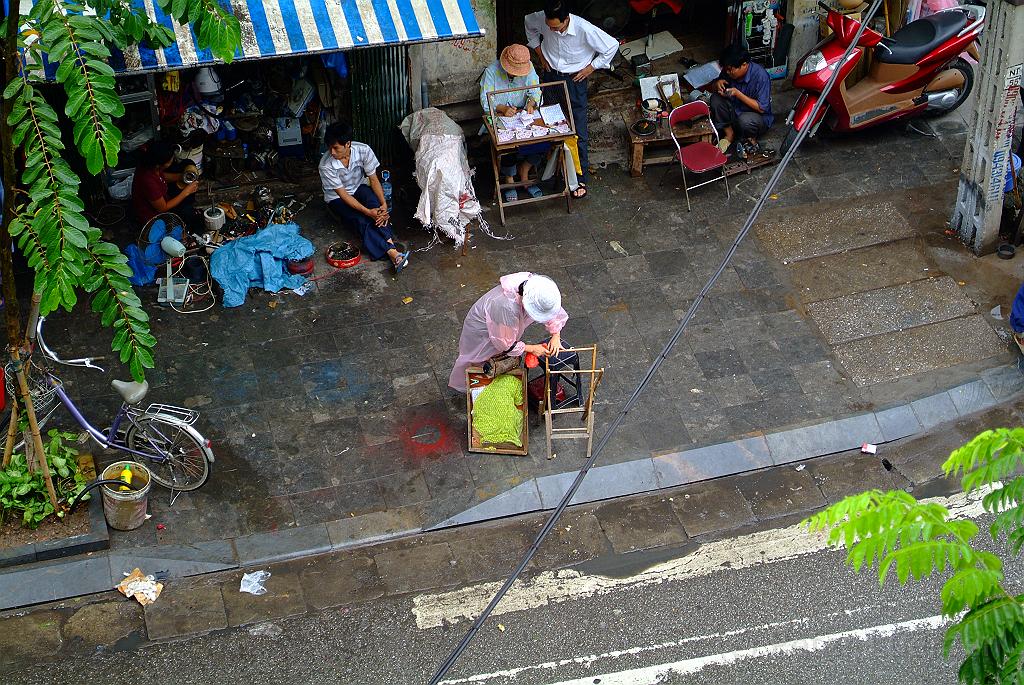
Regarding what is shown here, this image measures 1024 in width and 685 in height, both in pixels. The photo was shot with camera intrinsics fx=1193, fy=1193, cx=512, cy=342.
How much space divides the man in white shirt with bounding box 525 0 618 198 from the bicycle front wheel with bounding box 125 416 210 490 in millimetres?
5164

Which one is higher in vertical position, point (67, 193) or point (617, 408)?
point (67, 193)

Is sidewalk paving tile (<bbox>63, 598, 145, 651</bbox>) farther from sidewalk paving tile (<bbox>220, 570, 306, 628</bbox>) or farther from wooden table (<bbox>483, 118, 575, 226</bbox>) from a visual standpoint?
wooden table (<bbox>483, 118, 575, 226</bbox>)

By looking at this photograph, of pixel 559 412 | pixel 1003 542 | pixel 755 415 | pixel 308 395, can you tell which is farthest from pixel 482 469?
pixel 1003 542

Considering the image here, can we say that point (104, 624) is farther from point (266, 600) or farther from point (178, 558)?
point (266, 600)

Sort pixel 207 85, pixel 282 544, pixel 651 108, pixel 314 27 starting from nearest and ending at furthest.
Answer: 1. pixel 282 544
2. pixel 314 27
3. pixel 207 85
4. pixel 651 108

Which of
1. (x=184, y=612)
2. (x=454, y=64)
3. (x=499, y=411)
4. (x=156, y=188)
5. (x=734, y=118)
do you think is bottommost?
(x=184, y=612)

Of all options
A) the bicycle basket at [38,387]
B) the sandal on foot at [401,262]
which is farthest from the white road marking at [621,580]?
the sandal on foot at [401,262]

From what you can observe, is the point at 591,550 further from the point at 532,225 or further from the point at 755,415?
the point at 532,225

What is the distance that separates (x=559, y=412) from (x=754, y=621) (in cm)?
244

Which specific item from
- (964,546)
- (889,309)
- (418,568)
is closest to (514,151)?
(889,309)

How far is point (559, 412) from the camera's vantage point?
1021cm

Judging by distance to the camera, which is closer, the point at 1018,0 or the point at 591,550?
the point at 591,550

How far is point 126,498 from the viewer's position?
9227mm

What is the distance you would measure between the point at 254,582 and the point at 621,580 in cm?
285
